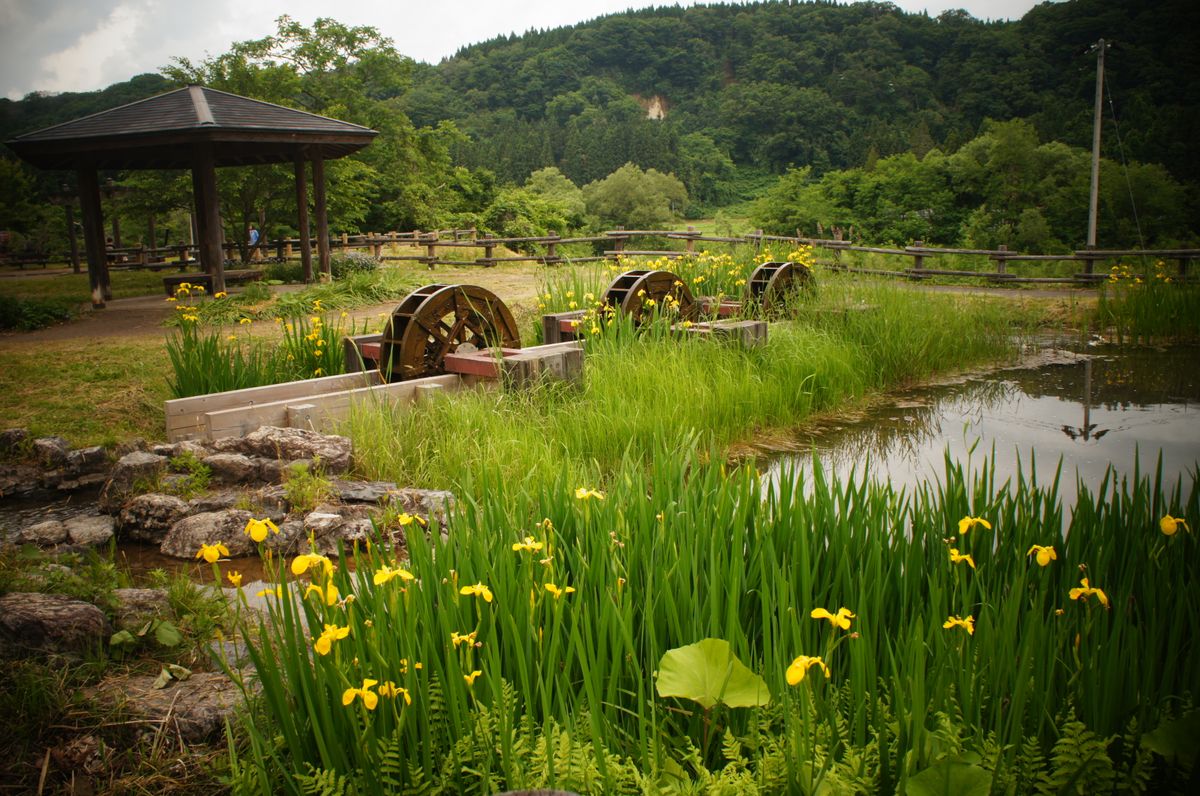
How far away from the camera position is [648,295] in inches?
320

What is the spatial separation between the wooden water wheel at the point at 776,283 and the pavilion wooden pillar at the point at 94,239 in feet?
32.7

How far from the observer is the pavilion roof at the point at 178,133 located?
11.9 meters

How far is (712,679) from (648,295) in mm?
Answer: 6555

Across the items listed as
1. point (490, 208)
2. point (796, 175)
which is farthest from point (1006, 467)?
point (490, 208)

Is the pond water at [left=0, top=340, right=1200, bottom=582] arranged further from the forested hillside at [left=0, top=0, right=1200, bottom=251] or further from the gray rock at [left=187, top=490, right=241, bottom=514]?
the forested hillside at [left=0, top=0, right=1200, bottom=251]

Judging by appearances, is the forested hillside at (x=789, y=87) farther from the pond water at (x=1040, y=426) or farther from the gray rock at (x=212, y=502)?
the gray rock at (x=212, y=502)

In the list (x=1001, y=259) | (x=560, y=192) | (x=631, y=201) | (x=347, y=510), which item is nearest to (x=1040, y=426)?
(x=347, y=510)

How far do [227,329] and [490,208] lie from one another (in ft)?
98.2

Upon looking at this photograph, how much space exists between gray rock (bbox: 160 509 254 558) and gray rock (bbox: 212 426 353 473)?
77 centimetres

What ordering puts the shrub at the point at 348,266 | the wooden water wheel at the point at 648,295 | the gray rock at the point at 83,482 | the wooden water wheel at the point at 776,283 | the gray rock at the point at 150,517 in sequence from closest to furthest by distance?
1. the gray rock at the point at 150,517
2. the gray rock at the point at 83,482
3. the wooden water wheel at the point at 648,295
4. the wooden water wheel at the point at 776,283
5. the shrub at the point at 348,266

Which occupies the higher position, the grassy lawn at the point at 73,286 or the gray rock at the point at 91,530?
the grassy lawn at the point at 73,286

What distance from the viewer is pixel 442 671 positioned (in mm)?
1917

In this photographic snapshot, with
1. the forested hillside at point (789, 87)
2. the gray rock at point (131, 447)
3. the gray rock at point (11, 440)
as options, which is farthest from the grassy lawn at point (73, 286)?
the forested hillside at point (789, 87)

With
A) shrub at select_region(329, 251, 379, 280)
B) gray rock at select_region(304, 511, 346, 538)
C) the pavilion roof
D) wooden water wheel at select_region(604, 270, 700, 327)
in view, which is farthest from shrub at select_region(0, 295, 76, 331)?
gray rock at select_region(304, 511, 346, 538)
